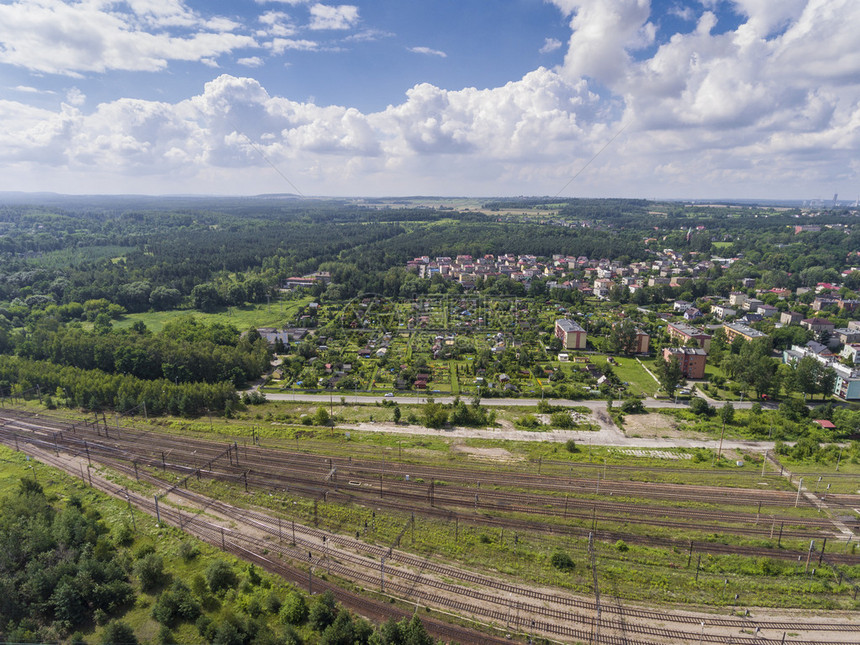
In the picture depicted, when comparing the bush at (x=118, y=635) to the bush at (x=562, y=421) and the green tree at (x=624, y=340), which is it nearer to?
the bush at (x=562, y=421)

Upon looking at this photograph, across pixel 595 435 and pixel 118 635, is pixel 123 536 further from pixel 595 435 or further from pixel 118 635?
pixel 595 435

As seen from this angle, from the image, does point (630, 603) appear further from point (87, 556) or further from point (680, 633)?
point (87, 556)

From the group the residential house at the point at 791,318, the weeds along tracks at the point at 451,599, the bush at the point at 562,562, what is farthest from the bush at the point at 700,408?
the residential house at the point at 791,318

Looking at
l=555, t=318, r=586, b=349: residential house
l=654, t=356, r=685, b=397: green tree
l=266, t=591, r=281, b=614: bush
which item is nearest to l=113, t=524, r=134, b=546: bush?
l=266, t=591, r=281, b=614: bush

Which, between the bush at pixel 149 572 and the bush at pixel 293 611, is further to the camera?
the bush at pixel 149 572

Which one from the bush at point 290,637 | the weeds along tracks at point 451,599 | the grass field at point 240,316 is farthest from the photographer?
the grass field at point 240,316

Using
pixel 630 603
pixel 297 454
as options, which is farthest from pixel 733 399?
pixel 297 454
